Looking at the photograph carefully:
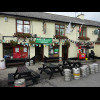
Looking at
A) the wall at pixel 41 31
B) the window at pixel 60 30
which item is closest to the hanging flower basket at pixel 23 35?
the wall at pixel 41 31

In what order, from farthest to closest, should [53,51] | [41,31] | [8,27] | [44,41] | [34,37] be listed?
[53,51], [41,31], [44,41], [34,37], [8,27]

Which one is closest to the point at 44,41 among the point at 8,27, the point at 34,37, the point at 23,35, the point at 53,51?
the point at 34,37

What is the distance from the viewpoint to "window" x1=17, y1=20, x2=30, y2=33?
8.74m

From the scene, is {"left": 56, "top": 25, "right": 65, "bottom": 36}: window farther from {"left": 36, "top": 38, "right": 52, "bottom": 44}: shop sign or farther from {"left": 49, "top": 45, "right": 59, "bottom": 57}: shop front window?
{"left": 49, "top": 45, "right": 59, "bottom": 57}: shop front window

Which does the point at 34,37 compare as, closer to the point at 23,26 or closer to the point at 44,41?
the point at 44,41

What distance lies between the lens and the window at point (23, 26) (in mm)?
8742

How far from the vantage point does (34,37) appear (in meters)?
9.19

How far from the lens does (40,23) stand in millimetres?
9523

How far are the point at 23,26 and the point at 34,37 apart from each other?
5.05 ft

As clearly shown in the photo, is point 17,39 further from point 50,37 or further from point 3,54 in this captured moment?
point 50,37

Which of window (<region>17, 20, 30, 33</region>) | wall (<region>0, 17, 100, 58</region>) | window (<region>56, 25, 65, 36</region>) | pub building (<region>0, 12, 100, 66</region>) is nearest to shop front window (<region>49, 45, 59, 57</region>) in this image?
pub building (<region>0, 12, 100, 66</region>)

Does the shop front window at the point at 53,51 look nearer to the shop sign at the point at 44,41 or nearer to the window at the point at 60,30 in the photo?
the shop sign at the point at 44,41

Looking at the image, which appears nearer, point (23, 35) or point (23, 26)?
point (23, 35)
